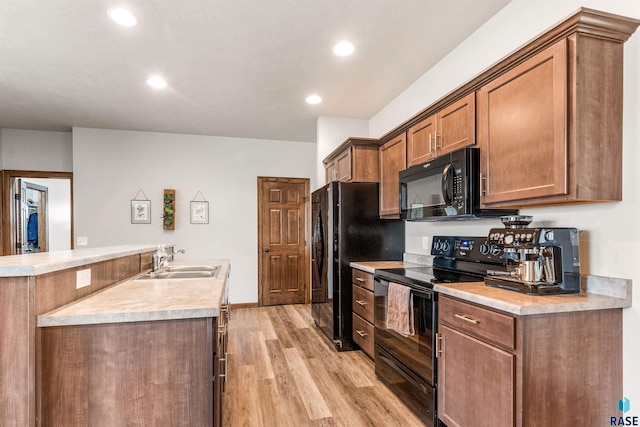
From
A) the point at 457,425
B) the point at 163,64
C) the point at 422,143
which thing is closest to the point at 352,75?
the point at 422,143

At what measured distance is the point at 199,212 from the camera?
5.07m

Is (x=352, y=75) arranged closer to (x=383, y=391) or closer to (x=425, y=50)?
(x=425, y=50)

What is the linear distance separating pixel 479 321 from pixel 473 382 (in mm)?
314

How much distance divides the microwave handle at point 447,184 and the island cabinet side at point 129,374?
158cm

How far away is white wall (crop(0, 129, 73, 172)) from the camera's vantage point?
4750 mm

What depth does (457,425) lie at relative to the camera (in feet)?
5.85

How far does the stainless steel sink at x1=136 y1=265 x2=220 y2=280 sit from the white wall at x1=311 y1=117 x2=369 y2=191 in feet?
6.62

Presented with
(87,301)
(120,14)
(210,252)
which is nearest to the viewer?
(87,301)

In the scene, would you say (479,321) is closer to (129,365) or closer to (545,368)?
(545,368)

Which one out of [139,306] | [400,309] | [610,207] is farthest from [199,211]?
[610,207]

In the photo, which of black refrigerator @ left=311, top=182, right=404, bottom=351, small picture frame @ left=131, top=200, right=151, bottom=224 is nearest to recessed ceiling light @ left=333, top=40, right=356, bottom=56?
black refrigerator @ left=311, top=182, right=404, bottom=351

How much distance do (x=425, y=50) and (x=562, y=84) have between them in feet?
4.49

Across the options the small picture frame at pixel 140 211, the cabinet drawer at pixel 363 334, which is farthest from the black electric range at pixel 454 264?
the small picture frame at pixel 140 211

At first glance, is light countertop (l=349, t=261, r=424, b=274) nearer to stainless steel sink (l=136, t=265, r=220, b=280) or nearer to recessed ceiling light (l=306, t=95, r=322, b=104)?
stainless steel sink (l=136, t=265, r=220, b=280)
